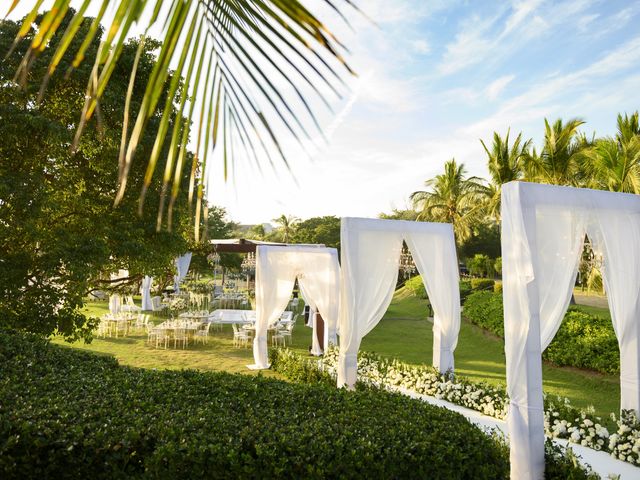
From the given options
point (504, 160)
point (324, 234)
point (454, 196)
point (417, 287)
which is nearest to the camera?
point (504, 160)

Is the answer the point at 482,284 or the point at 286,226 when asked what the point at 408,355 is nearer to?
the point at 482,284

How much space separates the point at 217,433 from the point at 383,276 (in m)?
5.19

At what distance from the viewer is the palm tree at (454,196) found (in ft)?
75.3

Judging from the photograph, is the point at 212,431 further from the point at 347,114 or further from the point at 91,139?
the point at 91,139

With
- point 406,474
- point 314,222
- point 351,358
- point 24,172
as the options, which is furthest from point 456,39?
point 314,222

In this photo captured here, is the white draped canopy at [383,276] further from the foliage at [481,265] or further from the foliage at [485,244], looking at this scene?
the foliage at [485,244]

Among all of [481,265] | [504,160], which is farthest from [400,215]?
[504,160]

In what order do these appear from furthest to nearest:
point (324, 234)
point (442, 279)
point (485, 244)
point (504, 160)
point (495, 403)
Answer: point (324, 234), point (485, 244), point (504, 160), point (442, 279), point (495, 403)

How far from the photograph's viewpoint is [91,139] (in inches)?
345

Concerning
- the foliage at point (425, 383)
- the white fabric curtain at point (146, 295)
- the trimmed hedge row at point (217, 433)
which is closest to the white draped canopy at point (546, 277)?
the foliage at point (425, 383)

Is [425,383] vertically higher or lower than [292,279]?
lower

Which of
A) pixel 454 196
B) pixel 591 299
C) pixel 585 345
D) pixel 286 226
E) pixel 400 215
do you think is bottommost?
pixel 585 345

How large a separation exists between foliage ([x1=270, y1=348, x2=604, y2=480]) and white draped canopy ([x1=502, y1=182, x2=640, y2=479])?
1.01 feet

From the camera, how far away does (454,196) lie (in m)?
24.0
